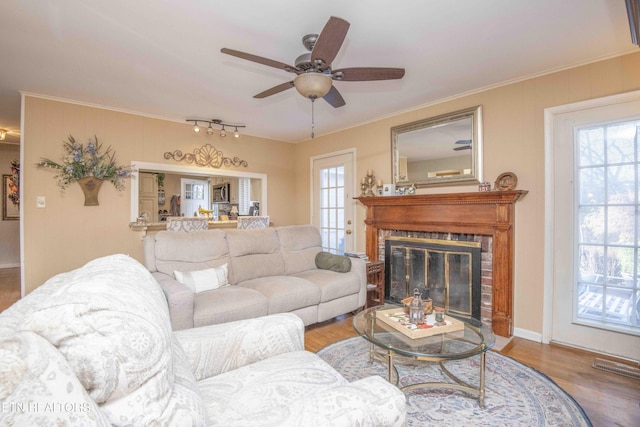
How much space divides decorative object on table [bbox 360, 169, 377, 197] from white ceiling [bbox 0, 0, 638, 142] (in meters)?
1.04

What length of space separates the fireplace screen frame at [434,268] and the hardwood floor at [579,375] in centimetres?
55

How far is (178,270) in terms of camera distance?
2844 mm

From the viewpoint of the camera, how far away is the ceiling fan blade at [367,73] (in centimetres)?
210

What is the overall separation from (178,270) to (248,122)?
243 cm

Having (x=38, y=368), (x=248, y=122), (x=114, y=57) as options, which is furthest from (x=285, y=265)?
(x=38, y=368)

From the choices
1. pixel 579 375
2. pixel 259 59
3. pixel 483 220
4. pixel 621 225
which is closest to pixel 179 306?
pixel 259 59

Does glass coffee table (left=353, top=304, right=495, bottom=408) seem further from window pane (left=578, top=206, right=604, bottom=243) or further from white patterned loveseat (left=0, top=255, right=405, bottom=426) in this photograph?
window pane (left=578, top=206, right=604, bottom=243)

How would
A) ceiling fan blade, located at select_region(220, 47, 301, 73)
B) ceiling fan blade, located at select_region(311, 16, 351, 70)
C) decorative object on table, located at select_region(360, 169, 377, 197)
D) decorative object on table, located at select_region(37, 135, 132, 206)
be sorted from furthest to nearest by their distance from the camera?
decorative object on table, located at select_region(360, 169, 377, 197) → decorative object on table, located at select_region(37, 135, 132, 206) → ceiling fan blade, located at select_region(220, 47, 301, 73) → ceiling fan blade, located at select_region(311, 16, 351, 70)

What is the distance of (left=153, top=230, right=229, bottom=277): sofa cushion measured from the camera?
2.83 metres

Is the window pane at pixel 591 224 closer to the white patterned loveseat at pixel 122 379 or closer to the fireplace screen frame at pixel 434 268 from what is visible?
the fireplace screen frame at pixel 434 268

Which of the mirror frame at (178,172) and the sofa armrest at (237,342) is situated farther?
the mirror frame at (178,172)

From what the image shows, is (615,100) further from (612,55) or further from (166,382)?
(166,382)

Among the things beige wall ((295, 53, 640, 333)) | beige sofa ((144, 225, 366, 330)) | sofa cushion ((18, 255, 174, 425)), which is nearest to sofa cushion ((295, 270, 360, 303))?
beige sofa ((144, 225, 366, 330))

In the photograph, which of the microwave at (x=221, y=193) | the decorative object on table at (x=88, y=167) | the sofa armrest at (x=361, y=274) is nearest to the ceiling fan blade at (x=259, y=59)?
the sofa armrest at (x=361, y=274)
